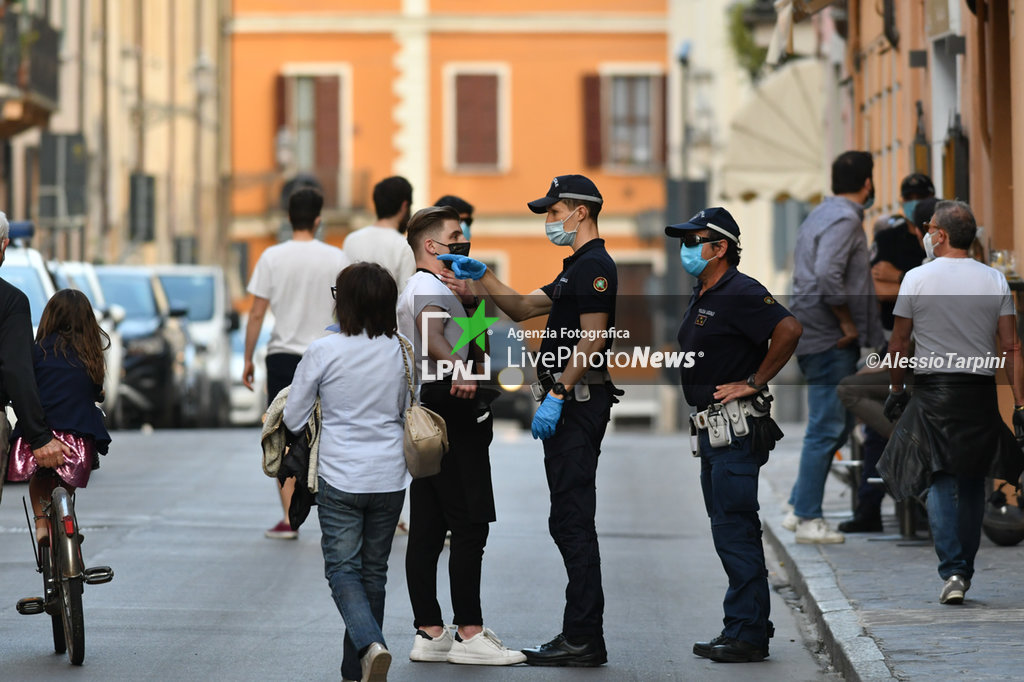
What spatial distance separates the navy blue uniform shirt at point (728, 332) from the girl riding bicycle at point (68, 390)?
2.43 metres

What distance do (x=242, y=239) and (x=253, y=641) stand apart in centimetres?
3960

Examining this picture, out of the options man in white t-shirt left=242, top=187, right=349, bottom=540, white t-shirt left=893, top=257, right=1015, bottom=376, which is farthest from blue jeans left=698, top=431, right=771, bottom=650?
man in white t-shirt left=242, top=187, right=349, bottom=540

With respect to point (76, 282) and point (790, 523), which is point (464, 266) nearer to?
point (790, 523)

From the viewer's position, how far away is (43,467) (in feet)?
27.3

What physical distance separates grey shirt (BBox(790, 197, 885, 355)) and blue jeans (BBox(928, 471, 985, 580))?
1.99 meters

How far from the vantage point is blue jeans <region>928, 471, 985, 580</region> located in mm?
9266

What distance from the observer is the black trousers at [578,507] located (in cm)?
834

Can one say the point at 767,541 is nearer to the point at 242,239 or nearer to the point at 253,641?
the point at 253,641

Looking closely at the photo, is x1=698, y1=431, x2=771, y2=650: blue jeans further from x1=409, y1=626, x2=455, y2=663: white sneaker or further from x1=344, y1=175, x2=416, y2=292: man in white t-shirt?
x1=344, y1=175, x2=416, y2=292: man in white t-shirt

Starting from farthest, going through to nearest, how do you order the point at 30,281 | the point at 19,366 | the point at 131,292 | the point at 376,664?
the point at 131,292, the point at 30,281, the point at 19,366, the point at 376,664

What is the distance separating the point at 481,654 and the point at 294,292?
12.6 ft

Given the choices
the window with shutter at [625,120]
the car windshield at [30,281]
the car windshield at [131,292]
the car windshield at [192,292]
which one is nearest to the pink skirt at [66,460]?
the car windshield at [30,281]

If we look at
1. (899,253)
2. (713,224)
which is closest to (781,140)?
(899,253)

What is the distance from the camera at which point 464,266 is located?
27.4 ft
